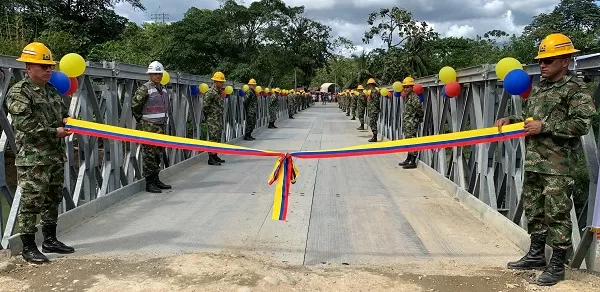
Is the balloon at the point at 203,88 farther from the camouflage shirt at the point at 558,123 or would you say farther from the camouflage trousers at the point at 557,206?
the camouflage trousers at the point at 557,206

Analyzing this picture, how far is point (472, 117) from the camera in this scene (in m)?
6.69

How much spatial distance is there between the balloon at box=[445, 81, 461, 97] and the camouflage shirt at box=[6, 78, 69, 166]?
487cm

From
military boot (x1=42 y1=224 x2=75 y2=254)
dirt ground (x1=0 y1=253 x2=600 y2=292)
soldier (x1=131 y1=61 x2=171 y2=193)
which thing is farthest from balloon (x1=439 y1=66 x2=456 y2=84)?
military boot (x1=42 y1=224 x2=75 y2=254)

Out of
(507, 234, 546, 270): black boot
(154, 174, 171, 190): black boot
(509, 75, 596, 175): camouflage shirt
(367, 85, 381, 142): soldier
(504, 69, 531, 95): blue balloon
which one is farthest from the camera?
(367, 85, 381, 142): soldier

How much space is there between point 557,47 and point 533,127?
61cm

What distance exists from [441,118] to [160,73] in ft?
14.4

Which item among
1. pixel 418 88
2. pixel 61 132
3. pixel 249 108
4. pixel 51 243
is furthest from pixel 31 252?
pixel 249 108

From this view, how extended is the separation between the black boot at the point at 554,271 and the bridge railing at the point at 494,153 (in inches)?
10.3

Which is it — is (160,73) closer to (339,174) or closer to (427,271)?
(339,174)

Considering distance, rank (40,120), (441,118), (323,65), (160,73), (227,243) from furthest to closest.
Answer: (323,65) < (441,118) < (160,73) < (227,243) < (40,120)

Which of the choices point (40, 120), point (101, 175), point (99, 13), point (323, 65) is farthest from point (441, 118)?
point (323, 65)

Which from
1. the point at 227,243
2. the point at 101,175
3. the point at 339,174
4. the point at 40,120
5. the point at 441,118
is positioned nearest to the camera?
the point at 40,120

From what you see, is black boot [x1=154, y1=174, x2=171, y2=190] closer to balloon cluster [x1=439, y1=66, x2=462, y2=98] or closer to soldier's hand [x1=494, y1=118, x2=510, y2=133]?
balloon cluster [x1=439, y1=66, x2=462, y2=98]

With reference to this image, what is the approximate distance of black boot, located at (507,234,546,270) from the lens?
409 cm
